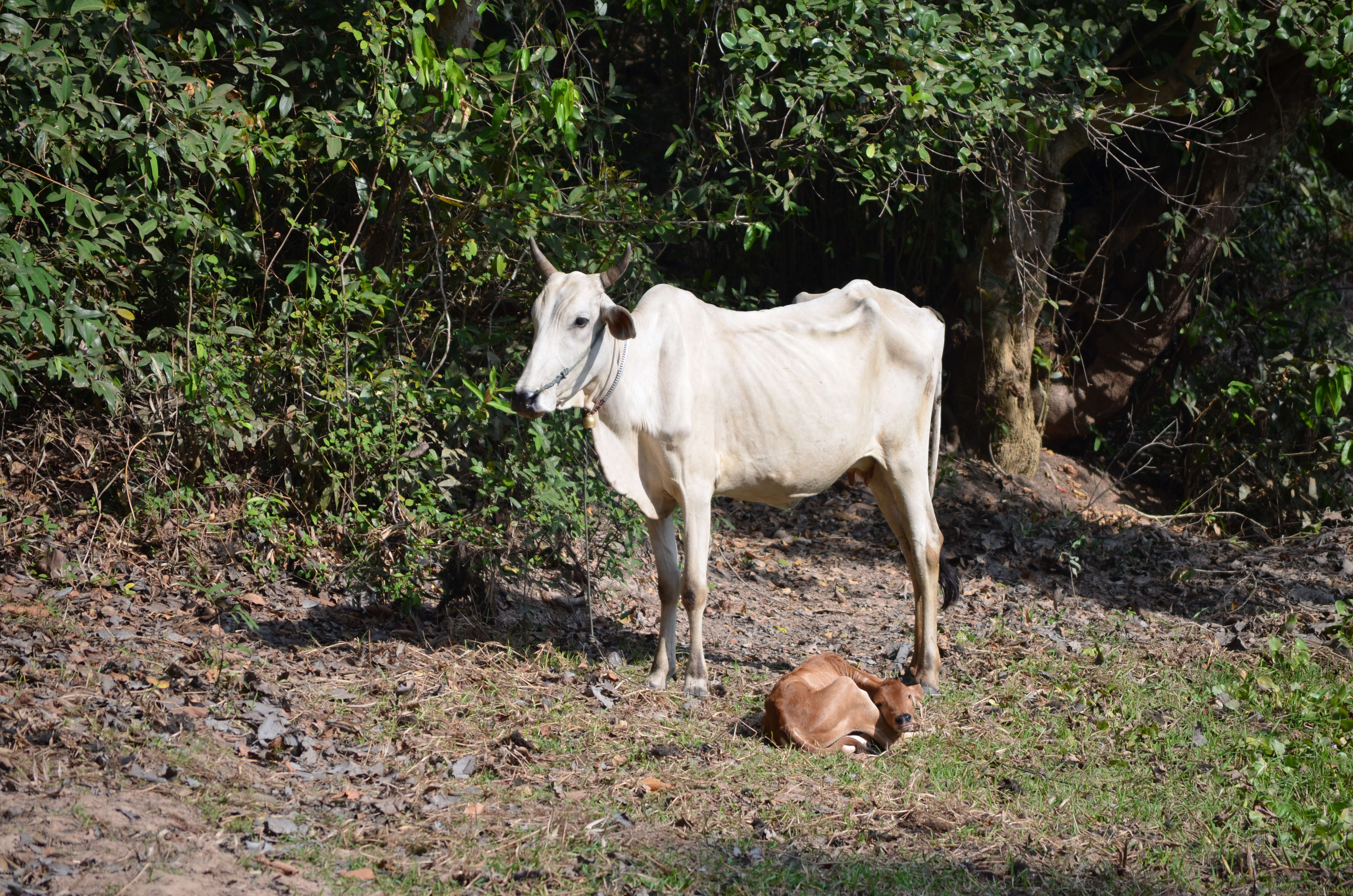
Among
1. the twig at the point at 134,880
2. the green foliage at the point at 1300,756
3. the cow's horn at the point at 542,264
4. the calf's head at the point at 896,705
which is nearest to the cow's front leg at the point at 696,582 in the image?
the calf's head at the point at 896,705

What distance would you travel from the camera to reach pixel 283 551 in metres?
5.76

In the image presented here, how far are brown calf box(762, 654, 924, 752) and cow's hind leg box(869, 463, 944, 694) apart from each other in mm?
817

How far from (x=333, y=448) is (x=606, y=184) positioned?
196 centimetres

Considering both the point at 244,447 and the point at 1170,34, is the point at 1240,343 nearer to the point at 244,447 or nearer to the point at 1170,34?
the point at 1170,34

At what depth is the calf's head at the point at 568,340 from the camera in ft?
14.5

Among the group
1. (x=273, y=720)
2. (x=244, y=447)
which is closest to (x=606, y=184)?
(x=244, y=447)

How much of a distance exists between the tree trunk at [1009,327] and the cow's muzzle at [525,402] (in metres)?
5.14

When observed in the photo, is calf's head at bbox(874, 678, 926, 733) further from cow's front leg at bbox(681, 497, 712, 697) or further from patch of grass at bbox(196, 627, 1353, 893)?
cow's front leg at bbox(681, 497, 712, 697)

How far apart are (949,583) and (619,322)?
8.98 feet

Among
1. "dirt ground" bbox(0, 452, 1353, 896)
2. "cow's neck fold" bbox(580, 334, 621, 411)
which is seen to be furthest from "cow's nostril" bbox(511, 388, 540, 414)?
"dirt ground" bbox(0, 452, 1353, 896)

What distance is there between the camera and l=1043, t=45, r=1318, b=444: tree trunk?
27.7 feet

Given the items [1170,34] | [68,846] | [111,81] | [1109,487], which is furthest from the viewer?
[1109,487]

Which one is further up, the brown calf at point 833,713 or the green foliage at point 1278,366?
the green foliage at point 1278,366

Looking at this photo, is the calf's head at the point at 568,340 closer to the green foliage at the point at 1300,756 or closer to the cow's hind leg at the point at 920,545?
the cow's hind leg at the point at 920,545
